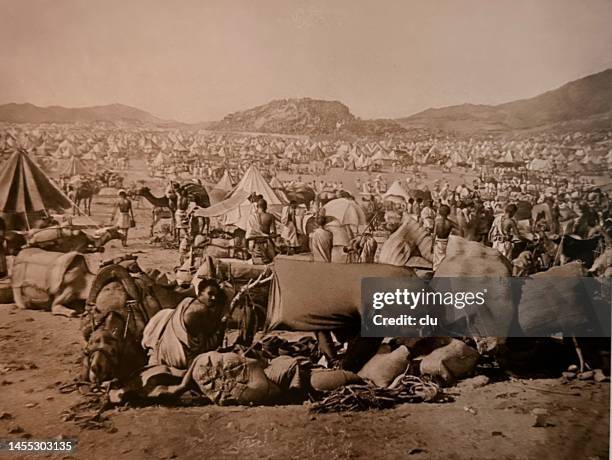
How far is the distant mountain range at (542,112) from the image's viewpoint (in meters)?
5.32

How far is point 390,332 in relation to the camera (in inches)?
203

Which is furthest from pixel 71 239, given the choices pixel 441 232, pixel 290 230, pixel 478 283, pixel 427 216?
pixel 478 283

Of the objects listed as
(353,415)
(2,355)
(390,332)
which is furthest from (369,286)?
(2,355)

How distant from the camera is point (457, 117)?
5.40 m

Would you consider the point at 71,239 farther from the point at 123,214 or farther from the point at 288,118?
the point at 288,118

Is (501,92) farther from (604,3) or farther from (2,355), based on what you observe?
(2,355)

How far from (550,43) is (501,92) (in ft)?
1.81

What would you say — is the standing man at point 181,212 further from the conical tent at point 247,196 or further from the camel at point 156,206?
the conical tent at point 247,196

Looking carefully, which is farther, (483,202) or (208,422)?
(483,202)

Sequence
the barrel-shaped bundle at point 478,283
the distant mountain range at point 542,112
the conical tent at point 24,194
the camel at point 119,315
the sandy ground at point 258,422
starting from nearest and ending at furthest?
the sandy ground at point 258,422, the camel at point 119,315, the conical tent at point 24,194, the barrel-shaped bundle at point 478,283, the distant mountain range at point 542,112

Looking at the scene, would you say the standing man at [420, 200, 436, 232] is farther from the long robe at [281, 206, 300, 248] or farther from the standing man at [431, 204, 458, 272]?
the long robe at [281, 206, 300, 248]

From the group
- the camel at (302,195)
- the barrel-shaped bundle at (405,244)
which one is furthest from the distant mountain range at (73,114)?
the barrel-shaped bundle at (405,244)

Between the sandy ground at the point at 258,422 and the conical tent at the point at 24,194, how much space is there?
0.39 m

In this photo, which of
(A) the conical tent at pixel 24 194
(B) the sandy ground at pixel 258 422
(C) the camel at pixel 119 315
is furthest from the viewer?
(A) the conical tent at pixel 24 194
